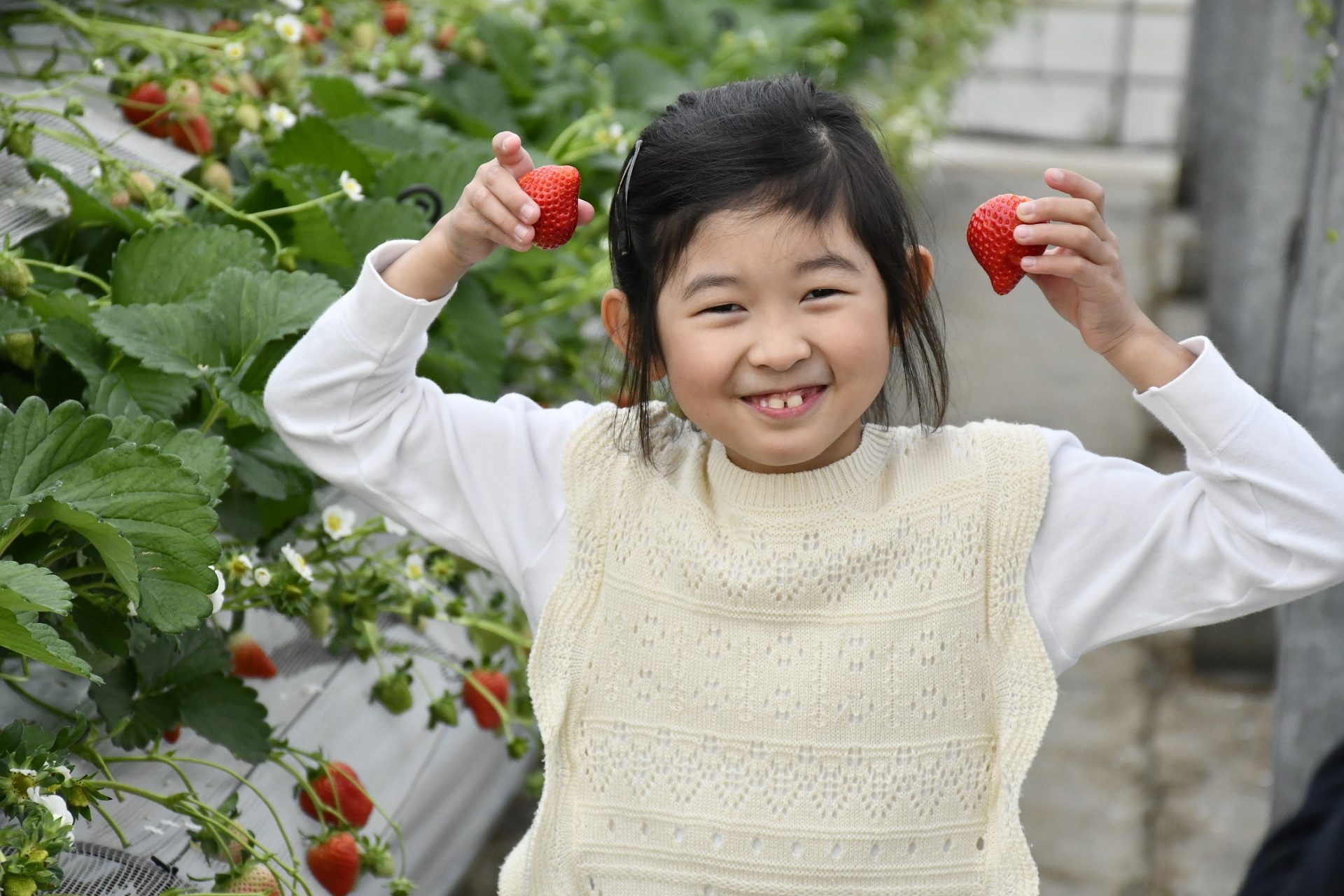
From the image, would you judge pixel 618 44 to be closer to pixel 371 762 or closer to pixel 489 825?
pixel 489 825

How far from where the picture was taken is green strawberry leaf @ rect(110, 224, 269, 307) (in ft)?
4.77

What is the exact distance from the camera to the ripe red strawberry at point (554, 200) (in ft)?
3.98

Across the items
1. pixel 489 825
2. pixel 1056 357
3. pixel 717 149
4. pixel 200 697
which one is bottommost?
pixel 1056 357

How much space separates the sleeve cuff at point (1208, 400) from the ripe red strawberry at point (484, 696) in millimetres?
773

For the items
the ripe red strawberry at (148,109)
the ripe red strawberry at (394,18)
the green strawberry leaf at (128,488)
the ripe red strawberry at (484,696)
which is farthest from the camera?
the ripe red strawberry at (394,18)

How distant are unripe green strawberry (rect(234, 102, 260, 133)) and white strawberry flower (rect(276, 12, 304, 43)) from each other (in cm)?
19

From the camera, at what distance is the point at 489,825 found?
6.99 feet

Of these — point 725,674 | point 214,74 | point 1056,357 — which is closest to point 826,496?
point 725,674

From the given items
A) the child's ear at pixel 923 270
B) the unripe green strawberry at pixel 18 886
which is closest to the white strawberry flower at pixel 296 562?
the unripe green strawberry at pixel 18 886

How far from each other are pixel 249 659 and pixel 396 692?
15 centimetres

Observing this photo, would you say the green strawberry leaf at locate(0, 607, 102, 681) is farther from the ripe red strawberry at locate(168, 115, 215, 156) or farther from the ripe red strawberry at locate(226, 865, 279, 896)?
the ripe red strawberry at locate(168, 115, 215, 156)

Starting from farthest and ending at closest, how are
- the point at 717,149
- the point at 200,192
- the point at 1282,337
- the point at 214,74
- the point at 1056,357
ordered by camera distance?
the point at 1056,357 < the point at 1282,337 < the point at 214,74 < the point at 200,192 < the point at 717,149

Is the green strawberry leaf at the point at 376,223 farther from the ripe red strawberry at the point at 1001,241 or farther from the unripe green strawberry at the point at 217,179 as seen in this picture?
the ripe red strawberry at the point at 1001,241

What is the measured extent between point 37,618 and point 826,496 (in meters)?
0.62
